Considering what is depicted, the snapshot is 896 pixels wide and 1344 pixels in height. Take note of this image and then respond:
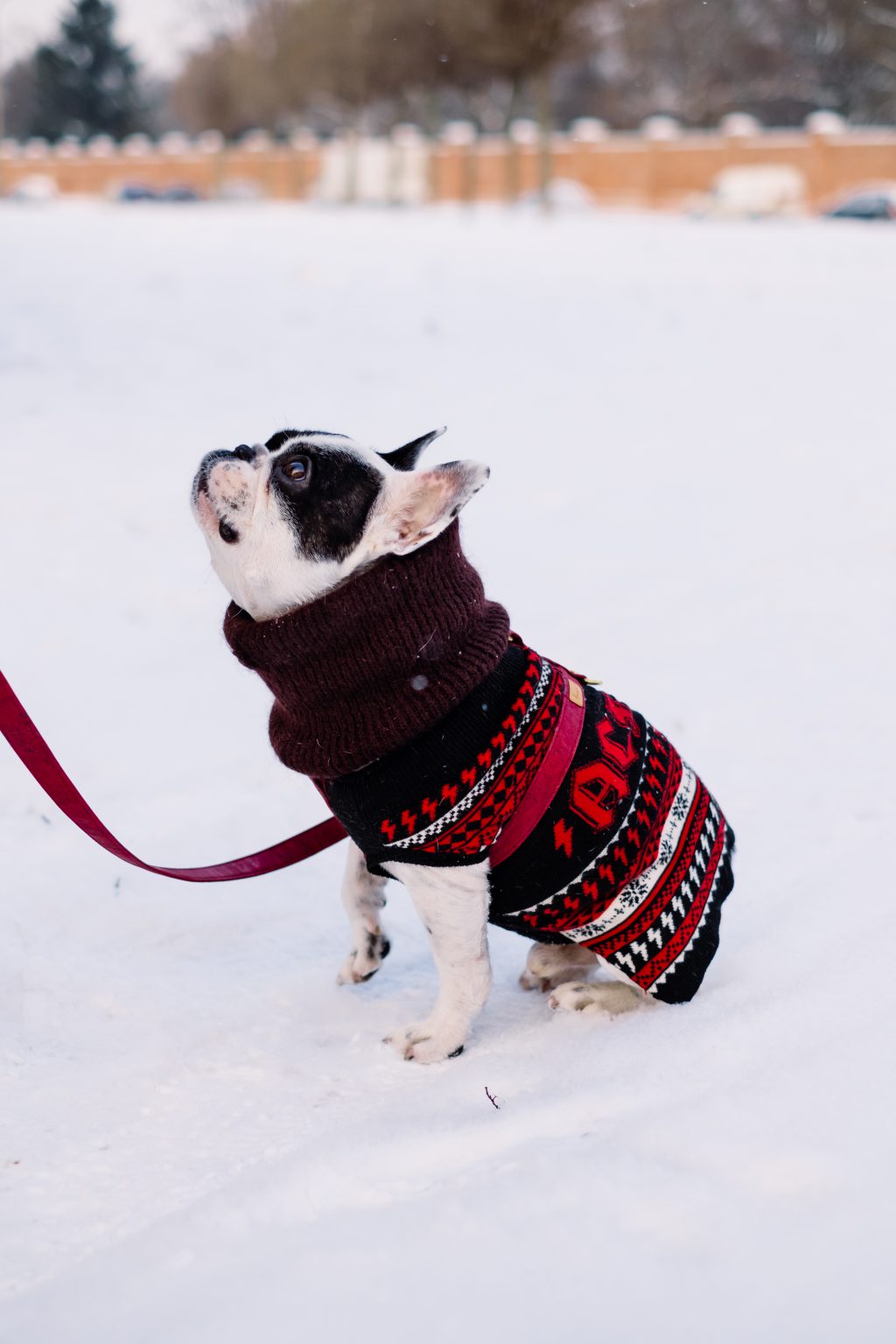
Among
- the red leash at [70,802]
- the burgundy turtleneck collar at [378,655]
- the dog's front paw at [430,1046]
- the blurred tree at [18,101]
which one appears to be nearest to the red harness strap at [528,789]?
the red leash at [70,802]

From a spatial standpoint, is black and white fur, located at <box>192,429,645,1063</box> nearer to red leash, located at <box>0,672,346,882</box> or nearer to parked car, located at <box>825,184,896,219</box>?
red leash, located at <box>0,672,346,882</box>

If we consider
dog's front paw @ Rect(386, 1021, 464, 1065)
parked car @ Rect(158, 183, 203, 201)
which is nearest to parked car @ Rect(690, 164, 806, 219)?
parked car @ Rect(158, 183, 203, 201)

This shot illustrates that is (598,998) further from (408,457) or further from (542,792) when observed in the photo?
(408,457)

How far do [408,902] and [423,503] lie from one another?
1790 mm

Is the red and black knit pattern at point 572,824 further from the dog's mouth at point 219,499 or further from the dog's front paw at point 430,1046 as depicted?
the dog's mouth at point 219,499

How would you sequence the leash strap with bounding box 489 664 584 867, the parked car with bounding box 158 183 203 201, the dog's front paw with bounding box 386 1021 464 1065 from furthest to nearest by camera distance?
1. the parked car with bounding box 158 183 203 201
2. the dog's front paw with bounding box 386 1021 464 1065
3. the leash strap with bounding box 489 664 584 867

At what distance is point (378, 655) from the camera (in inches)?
105

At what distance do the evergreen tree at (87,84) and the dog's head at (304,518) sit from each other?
6258 cm

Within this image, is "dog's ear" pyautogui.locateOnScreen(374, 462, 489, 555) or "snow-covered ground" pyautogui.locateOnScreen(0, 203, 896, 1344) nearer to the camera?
"snow-covered ground" pyautogui.locateOnScreen(0, 203, 896, 1344)

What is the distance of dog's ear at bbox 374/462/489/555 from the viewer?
261 cm

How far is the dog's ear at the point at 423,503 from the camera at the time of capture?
103 inches

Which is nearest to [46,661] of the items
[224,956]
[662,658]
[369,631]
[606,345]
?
[224,956]

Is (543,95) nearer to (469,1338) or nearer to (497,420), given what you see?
(497,420)

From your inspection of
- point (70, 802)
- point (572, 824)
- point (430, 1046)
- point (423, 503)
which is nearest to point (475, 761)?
point (572, 824)
